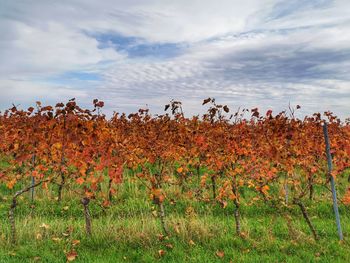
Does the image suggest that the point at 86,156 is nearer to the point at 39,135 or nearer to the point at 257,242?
the point at 39,135

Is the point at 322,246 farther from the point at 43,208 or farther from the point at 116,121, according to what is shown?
the point at 116,121

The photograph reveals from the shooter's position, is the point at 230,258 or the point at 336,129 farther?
the point at 336,129

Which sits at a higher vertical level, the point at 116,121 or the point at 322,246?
the point at 116,121

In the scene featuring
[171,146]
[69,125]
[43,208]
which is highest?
[69,125]

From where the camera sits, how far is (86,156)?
839cm

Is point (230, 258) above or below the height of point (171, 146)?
below

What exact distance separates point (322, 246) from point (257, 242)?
117 cm

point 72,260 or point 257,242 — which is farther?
point 257,242

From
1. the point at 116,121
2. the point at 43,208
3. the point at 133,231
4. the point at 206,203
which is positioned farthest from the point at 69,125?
the point at 116,121

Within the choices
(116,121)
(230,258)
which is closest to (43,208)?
(230,258)

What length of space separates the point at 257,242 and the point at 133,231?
A: 2.37m

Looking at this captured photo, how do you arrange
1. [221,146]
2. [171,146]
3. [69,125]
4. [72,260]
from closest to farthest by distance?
[72,260] < [69,125] < [221,146] < [171,146]

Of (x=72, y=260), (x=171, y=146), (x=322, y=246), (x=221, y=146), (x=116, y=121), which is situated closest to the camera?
(x=72, y=260)

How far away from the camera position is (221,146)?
10.3m
